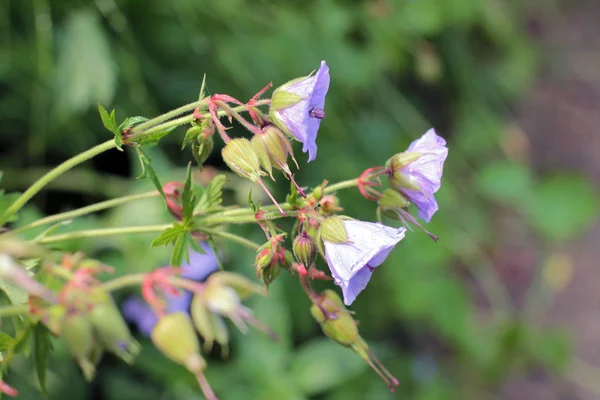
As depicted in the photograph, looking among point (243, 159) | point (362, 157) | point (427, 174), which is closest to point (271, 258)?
point (243, 159)

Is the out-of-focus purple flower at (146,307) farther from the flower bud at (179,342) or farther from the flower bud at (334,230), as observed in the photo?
the flower bud at (334,230)

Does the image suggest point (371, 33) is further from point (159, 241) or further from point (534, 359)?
point (159, 241)

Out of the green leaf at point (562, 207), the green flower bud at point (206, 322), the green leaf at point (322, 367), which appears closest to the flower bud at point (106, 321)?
the green flower bud at point (206, 322)

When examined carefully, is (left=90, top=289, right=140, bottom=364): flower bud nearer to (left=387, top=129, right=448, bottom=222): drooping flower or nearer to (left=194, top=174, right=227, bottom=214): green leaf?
(left=194, top=174, right=227, bottom=214): green leaf

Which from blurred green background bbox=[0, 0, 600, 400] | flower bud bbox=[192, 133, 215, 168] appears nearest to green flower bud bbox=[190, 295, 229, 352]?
flower bud bbox=[192, 133, 215, 168]

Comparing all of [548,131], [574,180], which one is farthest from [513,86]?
[574,180]

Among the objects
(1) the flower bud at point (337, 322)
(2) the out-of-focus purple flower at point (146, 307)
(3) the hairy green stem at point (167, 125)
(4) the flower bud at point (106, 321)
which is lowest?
(2) the out-of-focus purple flower at point (146, 307)

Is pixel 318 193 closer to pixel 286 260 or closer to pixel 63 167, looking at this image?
pixel 286 260

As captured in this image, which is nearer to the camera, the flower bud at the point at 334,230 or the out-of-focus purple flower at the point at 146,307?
the flower bud at the point at 334,230
